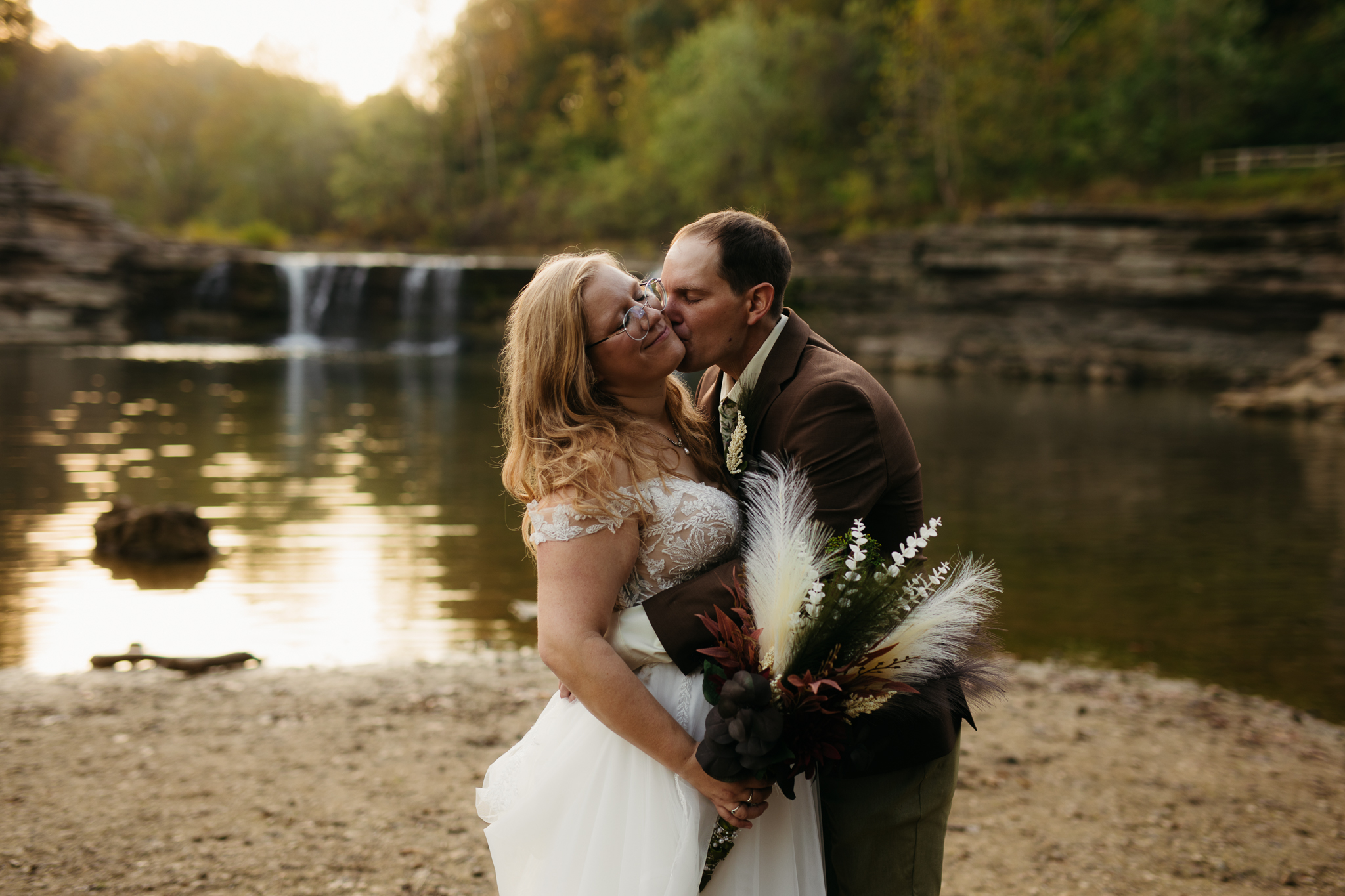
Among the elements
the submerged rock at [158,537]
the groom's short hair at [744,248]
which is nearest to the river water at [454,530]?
the submerged rock at [158,537]

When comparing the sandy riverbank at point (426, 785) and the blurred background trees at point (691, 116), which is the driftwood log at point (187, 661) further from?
the blurred background trees at point (691, 116)

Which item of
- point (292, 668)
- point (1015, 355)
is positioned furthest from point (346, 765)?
point (1015, 355)

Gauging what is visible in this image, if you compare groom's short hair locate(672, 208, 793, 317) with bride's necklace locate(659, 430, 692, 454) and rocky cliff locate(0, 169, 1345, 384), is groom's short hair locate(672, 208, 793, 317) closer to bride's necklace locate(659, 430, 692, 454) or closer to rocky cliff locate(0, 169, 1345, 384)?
bride's necklace locate(659, 430, 692, 454)

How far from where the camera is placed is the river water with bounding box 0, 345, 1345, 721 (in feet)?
22.9

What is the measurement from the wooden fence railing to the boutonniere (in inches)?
1411

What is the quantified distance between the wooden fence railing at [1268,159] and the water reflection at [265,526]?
2831cm

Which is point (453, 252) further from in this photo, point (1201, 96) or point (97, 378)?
point (1201, 96)

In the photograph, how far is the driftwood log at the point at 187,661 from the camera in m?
5.91

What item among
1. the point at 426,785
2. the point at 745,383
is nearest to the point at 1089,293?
the point at 426,785

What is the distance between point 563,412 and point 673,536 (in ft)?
1.23

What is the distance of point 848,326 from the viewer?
34.5 meters

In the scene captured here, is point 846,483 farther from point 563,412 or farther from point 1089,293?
point 1089,293

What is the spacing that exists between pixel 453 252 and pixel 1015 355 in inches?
1132

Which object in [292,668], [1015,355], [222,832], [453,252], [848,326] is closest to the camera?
[222,832]
